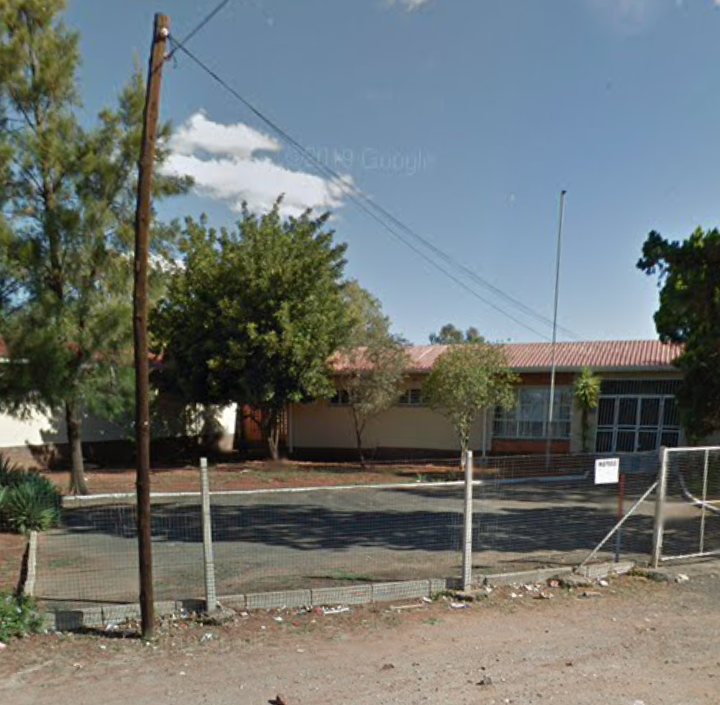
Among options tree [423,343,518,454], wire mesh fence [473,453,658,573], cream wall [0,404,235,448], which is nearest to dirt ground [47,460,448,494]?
cream wall [0,404,235,448]

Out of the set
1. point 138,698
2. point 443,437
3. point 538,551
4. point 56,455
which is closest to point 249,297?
point 56,455

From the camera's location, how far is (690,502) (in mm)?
8789

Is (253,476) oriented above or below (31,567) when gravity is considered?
below

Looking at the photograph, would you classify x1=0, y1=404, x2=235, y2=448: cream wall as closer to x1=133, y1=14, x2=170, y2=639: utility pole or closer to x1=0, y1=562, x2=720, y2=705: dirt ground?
x1=133, y1=14, x2=170, y2=639: utility pole

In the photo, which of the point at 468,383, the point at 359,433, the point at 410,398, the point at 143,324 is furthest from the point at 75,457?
the point at 410,398

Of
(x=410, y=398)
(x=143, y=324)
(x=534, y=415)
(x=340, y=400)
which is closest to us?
(x=143, y=324)

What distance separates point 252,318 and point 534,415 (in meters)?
11.0

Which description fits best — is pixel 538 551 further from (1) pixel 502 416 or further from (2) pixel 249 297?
(1) pixel 502 416

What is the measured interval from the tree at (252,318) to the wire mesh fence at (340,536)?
6.62 meters

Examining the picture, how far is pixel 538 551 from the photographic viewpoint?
8.97 m

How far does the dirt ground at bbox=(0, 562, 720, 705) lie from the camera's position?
14.7ft

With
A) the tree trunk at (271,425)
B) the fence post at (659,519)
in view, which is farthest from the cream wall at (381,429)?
the fence post at (659,519)

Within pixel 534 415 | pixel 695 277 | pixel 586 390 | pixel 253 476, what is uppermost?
pixel 695 277

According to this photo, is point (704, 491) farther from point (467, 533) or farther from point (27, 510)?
point (27, 510)
